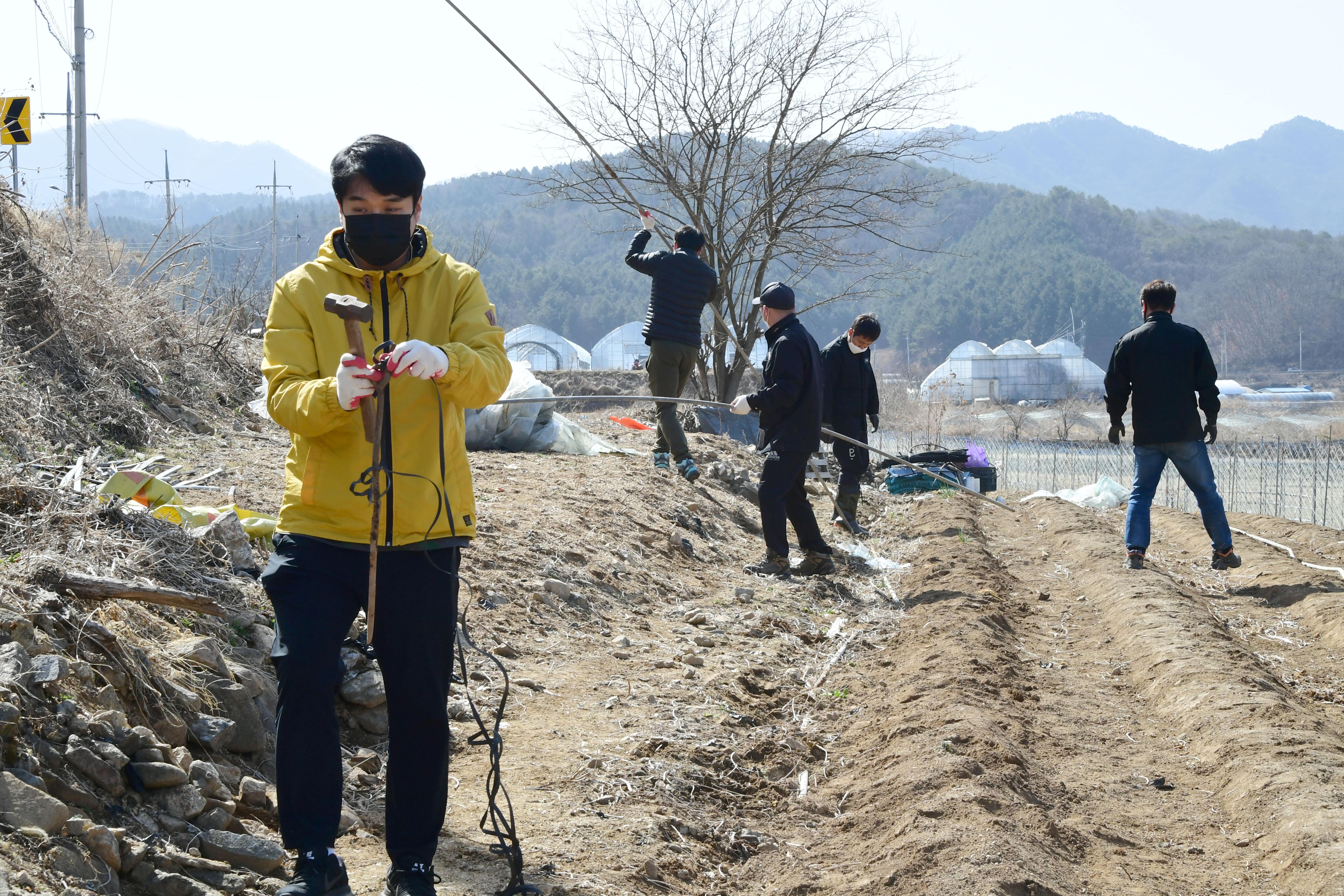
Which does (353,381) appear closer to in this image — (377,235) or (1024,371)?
(377,235)

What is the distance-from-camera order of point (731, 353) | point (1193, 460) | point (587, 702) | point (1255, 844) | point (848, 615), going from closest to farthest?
point (1255, 844) → point (587, 702) → point (848, 615) → point (1193, 460) → point (731, 353)

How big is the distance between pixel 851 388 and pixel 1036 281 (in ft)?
313

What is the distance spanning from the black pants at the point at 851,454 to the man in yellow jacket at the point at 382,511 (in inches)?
270

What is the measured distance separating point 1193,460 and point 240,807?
691cm

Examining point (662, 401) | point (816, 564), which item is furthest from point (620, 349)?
point (816, 564)

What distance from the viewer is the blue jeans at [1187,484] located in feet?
24.7

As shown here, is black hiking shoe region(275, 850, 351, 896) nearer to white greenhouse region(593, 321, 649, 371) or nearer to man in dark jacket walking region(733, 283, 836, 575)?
man in dark jacket walking region(733, 283, 836, 575)

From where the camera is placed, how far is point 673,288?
8.29 m

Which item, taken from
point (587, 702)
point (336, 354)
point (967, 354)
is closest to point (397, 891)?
point (336, 354)

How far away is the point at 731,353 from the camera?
18188mm

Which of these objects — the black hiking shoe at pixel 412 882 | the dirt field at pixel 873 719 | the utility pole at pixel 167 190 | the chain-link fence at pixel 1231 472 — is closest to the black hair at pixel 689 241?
the dirt field at pixel 873 719

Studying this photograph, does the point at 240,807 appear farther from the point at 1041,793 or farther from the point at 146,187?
the point at 146,187

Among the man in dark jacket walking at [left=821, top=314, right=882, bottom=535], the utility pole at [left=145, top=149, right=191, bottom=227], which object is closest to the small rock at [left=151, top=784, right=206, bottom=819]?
the man in dark jacket walking at [left=821, top=314, right=882, bottom=535]

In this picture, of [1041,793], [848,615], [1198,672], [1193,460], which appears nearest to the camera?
[1041,793]
